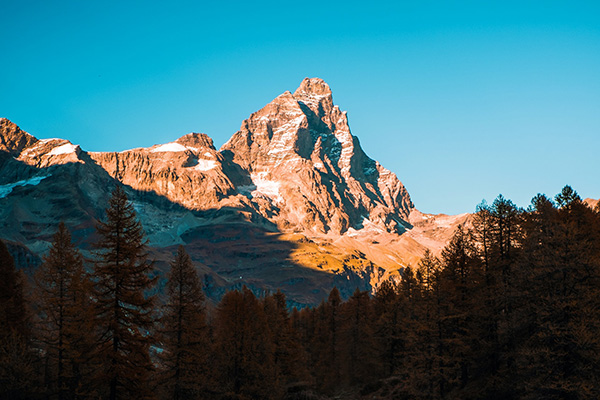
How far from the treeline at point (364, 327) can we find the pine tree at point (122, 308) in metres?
0.08

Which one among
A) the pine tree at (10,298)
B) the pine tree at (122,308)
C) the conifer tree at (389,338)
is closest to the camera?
the pine tree at (122,308)

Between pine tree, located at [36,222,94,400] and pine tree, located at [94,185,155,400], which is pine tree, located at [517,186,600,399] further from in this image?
pine tree, located at [36,222,94,400]

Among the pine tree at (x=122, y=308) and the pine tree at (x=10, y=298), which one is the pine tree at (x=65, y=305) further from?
the pine tree at (x=122, y=308)

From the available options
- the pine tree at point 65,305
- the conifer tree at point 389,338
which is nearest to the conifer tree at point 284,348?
the conifer tree at point 389,338

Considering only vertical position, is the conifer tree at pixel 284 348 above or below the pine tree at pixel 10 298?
below

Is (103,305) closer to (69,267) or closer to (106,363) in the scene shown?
(106,363)

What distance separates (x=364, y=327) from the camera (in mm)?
65688

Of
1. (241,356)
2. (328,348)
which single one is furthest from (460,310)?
(328,348)

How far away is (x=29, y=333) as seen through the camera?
51.3 m

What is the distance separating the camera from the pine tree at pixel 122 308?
28.7m

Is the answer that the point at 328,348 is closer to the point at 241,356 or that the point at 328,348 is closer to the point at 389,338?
the point at 389,338

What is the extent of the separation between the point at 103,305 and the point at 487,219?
30.8m

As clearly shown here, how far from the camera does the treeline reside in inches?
1170

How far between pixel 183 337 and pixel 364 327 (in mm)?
29928
